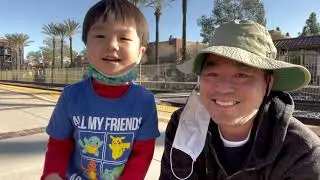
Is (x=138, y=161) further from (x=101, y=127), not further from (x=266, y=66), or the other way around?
(x=266, y=66)

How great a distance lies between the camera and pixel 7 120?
6.96 metres

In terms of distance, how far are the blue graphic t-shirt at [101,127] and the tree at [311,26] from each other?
48585 millimetres

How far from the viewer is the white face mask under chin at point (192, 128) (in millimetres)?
1897

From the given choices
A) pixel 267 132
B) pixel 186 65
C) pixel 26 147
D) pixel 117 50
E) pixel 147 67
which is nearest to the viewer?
pixel 267 132

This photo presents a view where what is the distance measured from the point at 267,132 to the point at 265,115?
74mm

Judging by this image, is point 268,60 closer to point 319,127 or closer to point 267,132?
point 267,132

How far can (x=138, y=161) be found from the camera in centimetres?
217

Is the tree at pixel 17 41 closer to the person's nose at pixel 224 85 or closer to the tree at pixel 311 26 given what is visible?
the tree at pixel 311 26

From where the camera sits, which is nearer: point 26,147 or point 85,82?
point 85,82

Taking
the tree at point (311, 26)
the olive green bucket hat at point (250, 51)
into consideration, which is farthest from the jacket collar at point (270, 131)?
the tree at point (311, 26)

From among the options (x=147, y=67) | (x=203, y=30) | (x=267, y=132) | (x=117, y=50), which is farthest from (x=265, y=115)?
(x=203, y=30)

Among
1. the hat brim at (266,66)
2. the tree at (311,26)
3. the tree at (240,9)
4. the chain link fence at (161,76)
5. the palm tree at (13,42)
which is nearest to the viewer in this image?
the hat brim at (266,66)

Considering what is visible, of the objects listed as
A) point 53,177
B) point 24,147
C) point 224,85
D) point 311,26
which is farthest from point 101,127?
point 311,26

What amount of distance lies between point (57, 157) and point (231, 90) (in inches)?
39.6
